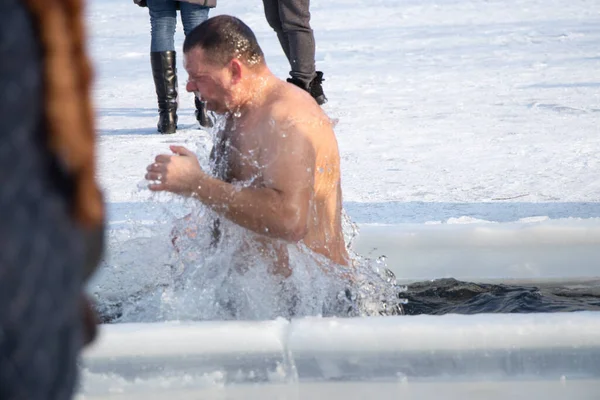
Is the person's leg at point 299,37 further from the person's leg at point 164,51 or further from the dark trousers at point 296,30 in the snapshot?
the person's leg at point 164,51

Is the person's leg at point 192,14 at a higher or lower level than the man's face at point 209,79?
lower

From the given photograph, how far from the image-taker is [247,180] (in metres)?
2.39

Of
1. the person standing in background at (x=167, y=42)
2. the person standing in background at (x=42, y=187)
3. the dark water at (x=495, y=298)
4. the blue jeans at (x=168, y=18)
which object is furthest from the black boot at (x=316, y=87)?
the person standing in background at (x=42, y=187)

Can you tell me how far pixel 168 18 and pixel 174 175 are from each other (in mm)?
2972

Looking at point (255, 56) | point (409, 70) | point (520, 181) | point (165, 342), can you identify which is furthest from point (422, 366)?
point (409, 70)

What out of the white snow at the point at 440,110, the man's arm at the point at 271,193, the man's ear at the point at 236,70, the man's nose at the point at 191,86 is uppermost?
the man's ear at the point at 236,70

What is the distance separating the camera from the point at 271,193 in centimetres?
229

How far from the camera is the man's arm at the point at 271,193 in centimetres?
227

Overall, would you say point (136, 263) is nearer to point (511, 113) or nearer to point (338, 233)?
point (338, 233)

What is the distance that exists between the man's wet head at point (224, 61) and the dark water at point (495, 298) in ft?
2.44

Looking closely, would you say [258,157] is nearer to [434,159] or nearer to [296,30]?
[434,159]

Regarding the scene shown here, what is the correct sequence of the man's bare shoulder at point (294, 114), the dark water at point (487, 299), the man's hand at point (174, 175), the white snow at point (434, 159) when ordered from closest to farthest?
the white snow at point (434, 159) → the man's hand at point (174, 175) → the man's bare shoulder at point (294, 114) → the dark water at point (487, 299)

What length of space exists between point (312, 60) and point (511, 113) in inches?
46.5

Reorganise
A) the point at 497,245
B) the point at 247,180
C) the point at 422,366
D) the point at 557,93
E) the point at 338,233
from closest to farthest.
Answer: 1. the point at 422,366
2. the point at 247,180
3. the point at 338,233
4. the point at 497,245
5. the point at 557,93
